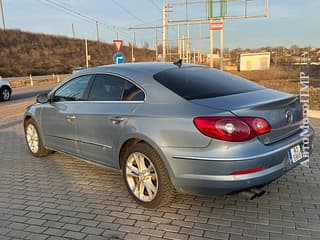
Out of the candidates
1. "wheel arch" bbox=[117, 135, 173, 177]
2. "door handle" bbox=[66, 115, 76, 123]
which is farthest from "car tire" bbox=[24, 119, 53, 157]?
"wheel arch" bbox=[117, 135, 173, 177]

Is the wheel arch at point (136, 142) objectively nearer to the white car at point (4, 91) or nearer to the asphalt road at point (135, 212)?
the asphalt road at point (135, 212)

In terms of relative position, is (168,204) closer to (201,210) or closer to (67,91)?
(201,210)

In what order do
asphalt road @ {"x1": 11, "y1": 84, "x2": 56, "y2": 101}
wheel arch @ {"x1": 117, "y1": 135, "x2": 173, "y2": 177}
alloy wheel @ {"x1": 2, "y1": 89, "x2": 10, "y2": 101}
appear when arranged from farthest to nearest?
asphalt road @ {"x1": 11, "y1": 84, "x2": 56, "y2": 101} < alloy wheel @ {"x1": 2, "y1": 89, "x2": 10, "y2": 101} < wheel arch @ {"x1": 117, "y1": 135, "x2": 173, "y2": 177}

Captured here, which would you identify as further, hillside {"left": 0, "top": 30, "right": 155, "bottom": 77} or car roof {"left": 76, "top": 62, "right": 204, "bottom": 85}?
hillside {"left": 0, "top": 30, "right": 155, "bottom": 77}

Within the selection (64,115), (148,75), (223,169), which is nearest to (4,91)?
(64,115)

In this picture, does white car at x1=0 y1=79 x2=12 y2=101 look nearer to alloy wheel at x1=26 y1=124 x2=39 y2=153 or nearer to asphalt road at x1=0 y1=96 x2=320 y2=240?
alloy wheel at x1=26 y1=124 x2=39 y2=153

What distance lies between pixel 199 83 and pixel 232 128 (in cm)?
94

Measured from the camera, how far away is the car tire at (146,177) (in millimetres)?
3373

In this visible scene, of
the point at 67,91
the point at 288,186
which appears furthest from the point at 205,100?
the point at 67,91

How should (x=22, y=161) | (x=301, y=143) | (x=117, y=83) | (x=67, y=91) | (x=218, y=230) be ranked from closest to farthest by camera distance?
(x=218, y=230)
(x=301, y=143)
(x=117, y=83)
(x=67, y=91)
(x=22, y=161)

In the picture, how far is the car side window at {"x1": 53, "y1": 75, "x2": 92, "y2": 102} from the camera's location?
4.53 metres

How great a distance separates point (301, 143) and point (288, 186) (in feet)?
2.87

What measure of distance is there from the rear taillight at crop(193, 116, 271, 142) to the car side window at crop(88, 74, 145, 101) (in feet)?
3.10

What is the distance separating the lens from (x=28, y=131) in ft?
19.4
